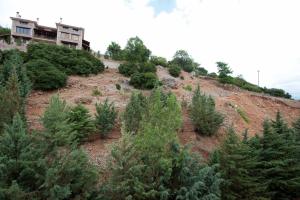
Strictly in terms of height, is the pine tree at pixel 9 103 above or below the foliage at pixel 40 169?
above

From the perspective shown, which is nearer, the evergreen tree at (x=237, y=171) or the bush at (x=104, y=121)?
the evergreen tree at (x=237, y=171)

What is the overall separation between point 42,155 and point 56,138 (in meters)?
1.01

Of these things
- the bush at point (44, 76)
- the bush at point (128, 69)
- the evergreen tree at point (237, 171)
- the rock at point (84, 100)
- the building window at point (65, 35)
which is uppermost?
the building window at point (65, 35)

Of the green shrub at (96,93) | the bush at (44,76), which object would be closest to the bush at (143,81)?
the green shrub at (96,93)

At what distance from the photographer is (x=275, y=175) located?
840 inches

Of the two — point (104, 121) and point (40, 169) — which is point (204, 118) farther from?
point (40, 169)

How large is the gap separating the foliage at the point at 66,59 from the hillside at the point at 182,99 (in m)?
1.07

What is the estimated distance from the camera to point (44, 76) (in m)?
34.7

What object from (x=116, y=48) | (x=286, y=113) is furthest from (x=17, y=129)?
(x=116, y=48)

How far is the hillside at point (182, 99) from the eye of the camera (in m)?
25.9

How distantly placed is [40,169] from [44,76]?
20.6 metres

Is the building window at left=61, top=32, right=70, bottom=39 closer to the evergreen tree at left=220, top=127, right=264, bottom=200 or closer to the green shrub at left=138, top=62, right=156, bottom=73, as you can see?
the green shrub at left=138, top=62, right=156, bottom=73

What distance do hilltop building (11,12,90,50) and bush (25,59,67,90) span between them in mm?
21768

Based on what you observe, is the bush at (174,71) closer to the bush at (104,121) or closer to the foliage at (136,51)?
the foliage at (136,51)
